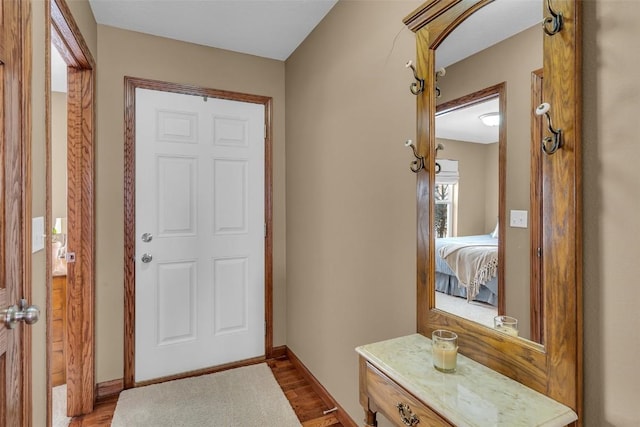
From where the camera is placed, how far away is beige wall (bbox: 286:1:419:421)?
152 centimetres

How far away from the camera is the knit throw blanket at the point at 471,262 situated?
110cm

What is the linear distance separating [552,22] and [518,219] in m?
0.53

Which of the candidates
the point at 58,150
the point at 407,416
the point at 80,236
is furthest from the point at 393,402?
the point at 58,150

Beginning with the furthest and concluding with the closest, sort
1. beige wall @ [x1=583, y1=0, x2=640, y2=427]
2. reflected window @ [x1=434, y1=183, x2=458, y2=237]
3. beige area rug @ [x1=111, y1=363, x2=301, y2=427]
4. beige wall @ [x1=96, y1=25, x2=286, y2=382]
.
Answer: beige wall @ [x1=96, y1=25, x2=286, y2=382] → beige area rug @ [x1=111, y1=363, x2=301, y2=427] → reflected window @ [x1=434, y1=183, x2=458, y2=237] → beige wall @ [x1=583, y1=0, x2=640, y2=427]

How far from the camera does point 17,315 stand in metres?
0.98

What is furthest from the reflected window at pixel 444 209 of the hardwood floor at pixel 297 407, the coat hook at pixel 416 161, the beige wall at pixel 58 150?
the beige wall at pixel 58 150

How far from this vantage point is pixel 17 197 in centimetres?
105

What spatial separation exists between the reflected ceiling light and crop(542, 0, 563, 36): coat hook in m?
0.24

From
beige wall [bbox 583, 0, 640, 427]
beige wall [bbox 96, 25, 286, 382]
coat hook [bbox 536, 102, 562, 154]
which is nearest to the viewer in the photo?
beige wall [bbox 583, 0, 640, 427]

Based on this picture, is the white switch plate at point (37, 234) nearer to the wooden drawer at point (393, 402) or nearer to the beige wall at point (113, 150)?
the beige wall at point (113, 150)

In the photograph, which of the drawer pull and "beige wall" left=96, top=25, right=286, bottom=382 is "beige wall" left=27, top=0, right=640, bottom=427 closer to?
"beige wall" left=96, top=25, right=286, bottom=382

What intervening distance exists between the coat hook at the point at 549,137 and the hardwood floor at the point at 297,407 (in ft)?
5.86

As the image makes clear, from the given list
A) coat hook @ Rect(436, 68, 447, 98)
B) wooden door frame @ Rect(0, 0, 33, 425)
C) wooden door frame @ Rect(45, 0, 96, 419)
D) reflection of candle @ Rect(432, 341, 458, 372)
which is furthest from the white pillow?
wooden door frame @ Rect(45, 0, 96, 419)

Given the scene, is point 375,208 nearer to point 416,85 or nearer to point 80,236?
point 416,85
